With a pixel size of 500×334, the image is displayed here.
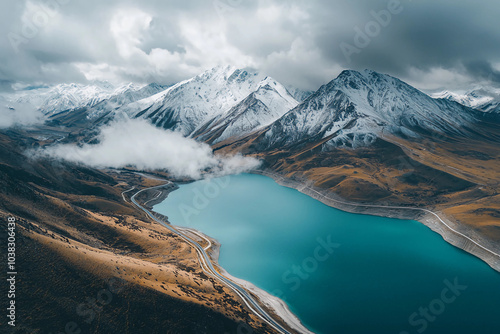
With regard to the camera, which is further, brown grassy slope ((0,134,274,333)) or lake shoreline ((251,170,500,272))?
lake shoreline ((251,170,500,272))

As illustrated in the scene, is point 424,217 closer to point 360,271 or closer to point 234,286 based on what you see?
point 360,271

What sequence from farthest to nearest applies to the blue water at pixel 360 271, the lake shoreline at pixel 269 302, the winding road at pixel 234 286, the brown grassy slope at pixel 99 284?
the blue water at pixel 360 271, the winding road at pixel 234 286, the lake shoreline at pixel 269 302, the brown grassy slope at pixel 99 284

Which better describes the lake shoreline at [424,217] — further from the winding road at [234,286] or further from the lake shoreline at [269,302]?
the winding road at [234,286]

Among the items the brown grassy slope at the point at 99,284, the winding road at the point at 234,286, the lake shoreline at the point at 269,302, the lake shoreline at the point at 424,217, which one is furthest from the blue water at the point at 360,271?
the brown grassy slope at the point at 99,284

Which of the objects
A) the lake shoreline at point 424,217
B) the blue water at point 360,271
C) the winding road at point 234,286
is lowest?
the winding road at point 234,286

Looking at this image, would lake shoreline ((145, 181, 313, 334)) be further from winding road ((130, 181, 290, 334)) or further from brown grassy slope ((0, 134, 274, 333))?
brown grassy slope ((0, 134, 274, 333))

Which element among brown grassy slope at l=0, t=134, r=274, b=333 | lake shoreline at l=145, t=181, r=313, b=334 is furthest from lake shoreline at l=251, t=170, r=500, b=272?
brown grassy slope at l=0, t=134, r=274, b=333

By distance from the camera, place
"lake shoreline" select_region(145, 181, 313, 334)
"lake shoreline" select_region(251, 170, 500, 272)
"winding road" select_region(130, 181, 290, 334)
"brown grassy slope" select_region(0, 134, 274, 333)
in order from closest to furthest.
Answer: "brown grassy slope" select_region(0, 134, 274, 333)
"lake shoreline" select_region(145, 181, 313, 334)
"winding road" select_region(130, 181, 290, 334)
"lake shoreline" select_region(251, 170, 500, 272)

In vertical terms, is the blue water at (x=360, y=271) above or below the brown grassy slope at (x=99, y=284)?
above

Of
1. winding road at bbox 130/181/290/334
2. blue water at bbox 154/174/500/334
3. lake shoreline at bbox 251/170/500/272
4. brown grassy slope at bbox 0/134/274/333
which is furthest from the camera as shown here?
lake shoreline at bbox 251/170/500/272
